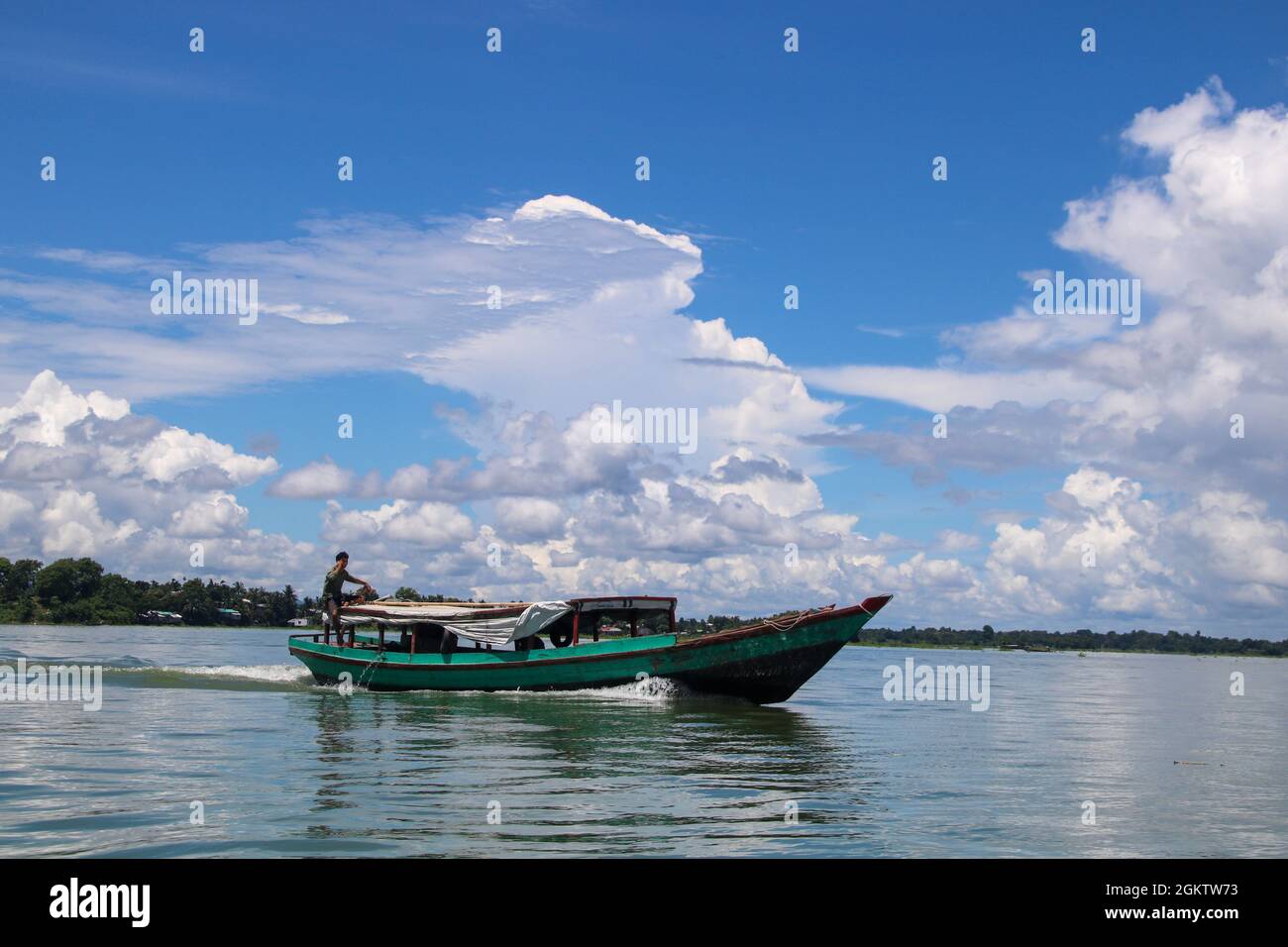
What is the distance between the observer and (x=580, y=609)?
29703mm

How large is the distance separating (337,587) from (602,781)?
18.8 meters

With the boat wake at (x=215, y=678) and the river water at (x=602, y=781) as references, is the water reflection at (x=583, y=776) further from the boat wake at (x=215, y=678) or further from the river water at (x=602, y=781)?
the boat wake at (x=215, y=678)

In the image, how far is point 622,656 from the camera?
28.4 m

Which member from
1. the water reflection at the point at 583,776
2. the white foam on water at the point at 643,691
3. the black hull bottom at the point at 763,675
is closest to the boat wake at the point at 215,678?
the water reflection at the point at 583,776

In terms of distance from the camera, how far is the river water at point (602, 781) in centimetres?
1197

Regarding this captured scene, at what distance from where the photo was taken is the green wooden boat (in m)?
27.7

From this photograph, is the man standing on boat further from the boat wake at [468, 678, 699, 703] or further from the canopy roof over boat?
the boat wake at [468, 678, 699, 703]

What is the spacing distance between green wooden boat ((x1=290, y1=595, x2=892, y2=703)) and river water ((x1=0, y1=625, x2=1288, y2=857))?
1.90 ft

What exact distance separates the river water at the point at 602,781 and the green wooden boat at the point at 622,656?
1.90 ft

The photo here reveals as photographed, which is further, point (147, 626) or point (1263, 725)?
point (147, 626)
